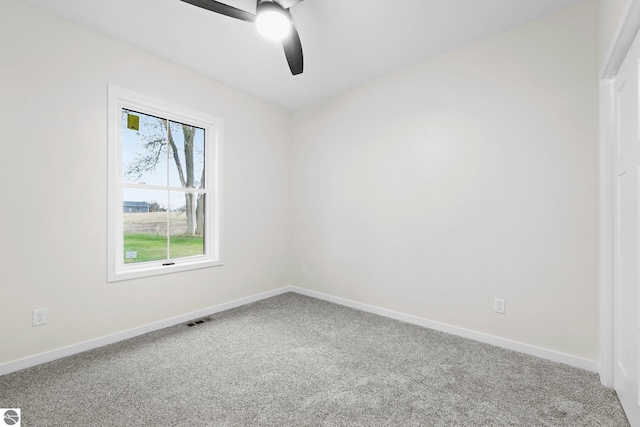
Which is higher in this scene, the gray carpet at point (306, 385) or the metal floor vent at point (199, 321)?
the gray carpet at point (306, 385)

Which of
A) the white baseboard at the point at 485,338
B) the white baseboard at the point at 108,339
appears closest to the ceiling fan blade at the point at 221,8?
the white baseboard at the point at 108,339

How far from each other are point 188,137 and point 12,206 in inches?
62.9

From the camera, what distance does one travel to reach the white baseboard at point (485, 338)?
2068mm

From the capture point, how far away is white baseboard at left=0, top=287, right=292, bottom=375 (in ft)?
6.60

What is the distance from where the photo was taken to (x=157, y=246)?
2.97 m

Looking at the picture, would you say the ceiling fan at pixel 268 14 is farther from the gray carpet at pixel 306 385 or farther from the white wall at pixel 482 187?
the gray carpet at pixel 306 385

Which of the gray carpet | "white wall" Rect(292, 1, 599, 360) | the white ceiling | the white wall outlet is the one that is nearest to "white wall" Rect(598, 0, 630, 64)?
"white wall" Rect(292, 1, 599, 360)

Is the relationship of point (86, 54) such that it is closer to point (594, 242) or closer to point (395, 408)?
point (395, 408)

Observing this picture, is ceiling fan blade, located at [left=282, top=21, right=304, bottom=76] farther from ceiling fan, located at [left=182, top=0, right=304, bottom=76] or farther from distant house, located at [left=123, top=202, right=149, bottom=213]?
distant house, located at [left=123, top=202, right=149, bottom=213]

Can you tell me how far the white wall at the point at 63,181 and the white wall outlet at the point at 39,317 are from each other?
29 mm

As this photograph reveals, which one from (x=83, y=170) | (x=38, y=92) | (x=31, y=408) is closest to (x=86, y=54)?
(x=38, y=92)

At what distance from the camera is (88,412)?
1586 mm

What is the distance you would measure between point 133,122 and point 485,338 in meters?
3.74

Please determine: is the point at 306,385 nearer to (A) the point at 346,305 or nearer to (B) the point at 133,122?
(A) the point at 346,305
